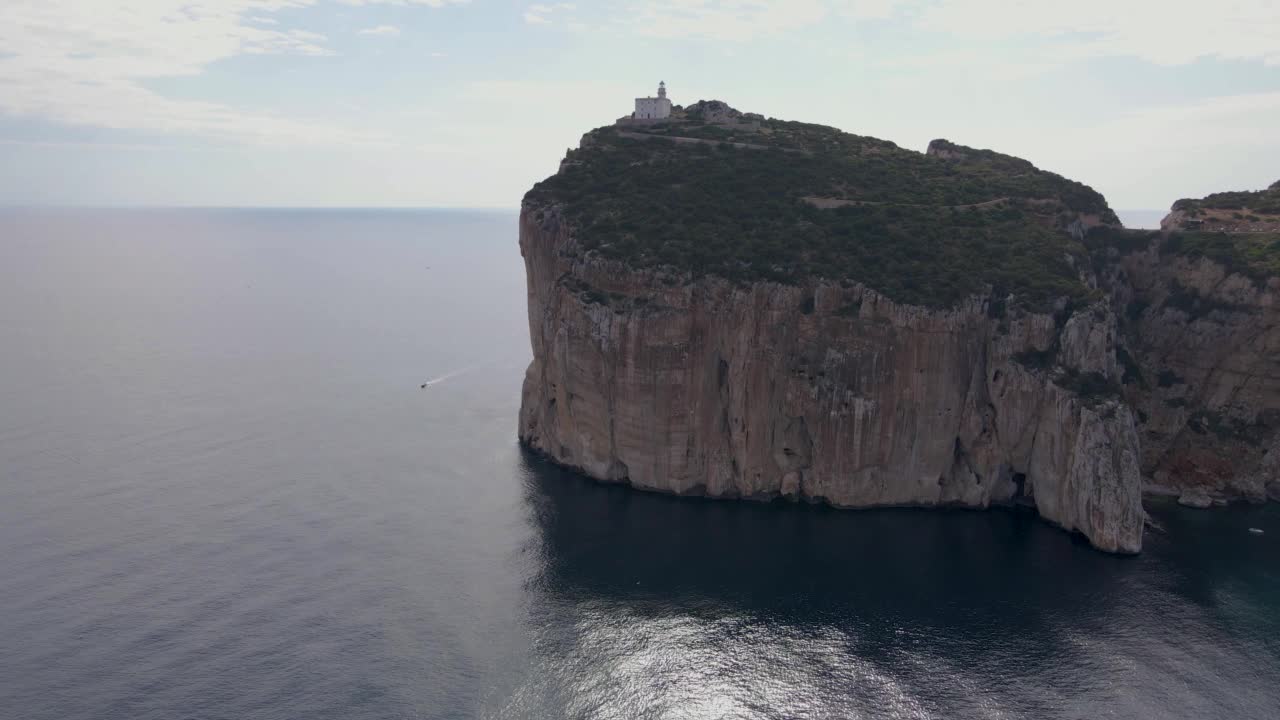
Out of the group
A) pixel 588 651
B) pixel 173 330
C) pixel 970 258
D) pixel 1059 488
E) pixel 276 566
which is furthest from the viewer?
pixel 173 330

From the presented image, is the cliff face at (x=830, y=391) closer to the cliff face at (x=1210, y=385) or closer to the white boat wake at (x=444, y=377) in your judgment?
the cliff face at (x=1210, y=385)

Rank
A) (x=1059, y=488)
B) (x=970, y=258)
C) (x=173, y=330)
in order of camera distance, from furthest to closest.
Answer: (x=173, y=330)
(x=970, y=258)
(x=1059, y=488)

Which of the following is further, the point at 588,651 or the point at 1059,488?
the point at 1059,488

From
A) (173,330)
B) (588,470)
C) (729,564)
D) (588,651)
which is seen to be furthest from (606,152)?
(173,330)

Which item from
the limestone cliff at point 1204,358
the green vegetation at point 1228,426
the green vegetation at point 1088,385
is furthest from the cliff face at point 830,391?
the green vegetation at point 1228,426

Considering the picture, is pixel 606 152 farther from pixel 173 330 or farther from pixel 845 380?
pixel 173 330

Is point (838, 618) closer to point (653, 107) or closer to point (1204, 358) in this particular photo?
point (1204, 358)

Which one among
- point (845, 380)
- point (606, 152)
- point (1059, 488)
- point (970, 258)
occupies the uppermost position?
point (606, 152)
